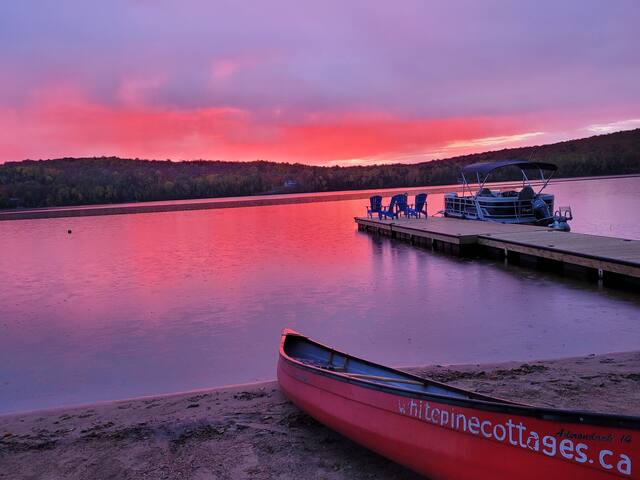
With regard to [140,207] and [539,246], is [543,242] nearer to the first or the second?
[539,246]

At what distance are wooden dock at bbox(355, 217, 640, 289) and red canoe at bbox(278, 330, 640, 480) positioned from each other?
7.70 m

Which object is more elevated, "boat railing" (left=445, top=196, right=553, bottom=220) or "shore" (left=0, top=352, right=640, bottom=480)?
"boat railing" (left=445, top=196, right=553, bottom=220)

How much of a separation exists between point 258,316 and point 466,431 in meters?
7.30

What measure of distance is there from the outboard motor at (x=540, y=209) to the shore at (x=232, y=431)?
13574 mm

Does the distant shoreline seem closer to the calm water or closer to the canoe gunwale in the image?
the calm water

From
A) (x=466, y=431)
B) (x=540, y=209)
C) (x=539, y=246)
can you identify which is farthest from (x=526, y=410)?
(x=540, y=209)

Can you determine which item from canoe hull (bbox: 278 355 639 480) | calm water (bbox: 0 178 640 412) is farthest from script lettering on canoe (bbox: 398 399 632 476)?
calm water (bbox: 0 178 640 412)

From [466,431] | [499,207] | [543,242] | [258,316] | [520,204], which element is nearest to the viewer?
[466,431]

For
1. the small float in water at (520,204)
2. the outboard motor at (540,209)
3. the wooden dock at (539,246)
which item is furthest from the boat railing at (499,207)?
the wooden dock at (539,246)

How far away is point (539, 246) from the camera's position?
13109 millimetres

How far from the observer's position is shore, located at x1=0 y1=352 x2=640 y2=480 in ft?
13.4

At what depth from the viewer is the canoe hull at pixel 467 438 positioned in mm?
2676

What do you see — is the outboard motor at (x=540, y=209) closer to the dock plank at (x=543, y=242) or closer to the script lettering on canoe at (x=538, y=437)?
the dock plank at (x=543, y=242)

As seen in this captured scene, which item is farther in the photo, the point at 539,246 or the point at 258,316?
the point at 539,246
